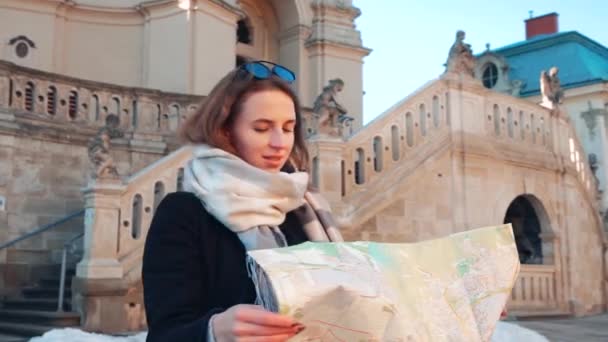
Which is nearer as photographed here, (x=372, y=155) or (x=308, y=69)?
(x=372, y=155)

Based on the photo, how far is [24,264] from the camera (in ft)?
32.9

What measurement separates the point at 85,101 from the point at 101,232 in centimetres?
427

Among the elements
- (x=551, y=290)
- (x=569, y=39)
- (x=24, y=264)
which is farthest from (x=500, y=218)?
(x=569, y=39)

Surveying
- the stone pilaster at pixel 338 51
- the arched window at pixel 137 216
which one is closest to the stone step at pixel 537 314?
the arched window at pixel 137 216

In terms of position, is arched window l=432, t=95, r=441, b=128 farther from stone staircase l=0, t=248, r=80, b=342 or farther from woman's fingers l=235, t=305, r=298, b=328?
woman's fingers l=235, t=305, r=298, b=328

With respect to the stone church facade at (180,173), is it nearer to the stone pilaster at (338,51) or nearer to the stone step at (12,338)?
the stone step at (12,338)

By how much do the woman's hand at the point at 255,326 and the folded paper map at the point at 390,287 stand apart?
19 millimetres

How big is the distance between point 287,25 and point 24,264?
37.8ft

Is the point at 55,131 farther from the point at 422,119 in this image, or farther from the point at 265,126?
the point at 265,126

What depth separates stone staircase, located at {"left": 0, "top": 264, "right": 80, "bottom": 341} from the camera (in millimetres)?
7518

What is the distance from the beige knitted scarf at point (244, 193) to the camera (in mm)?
1904

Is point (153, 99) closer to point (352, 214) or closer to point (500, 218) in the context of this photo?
Result: point (352, 214)

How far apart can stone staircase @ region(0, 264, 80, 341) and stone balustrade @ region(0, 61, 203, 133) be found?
7.95ft

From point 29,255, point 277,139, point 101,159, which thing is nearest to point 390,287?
point 277,139
